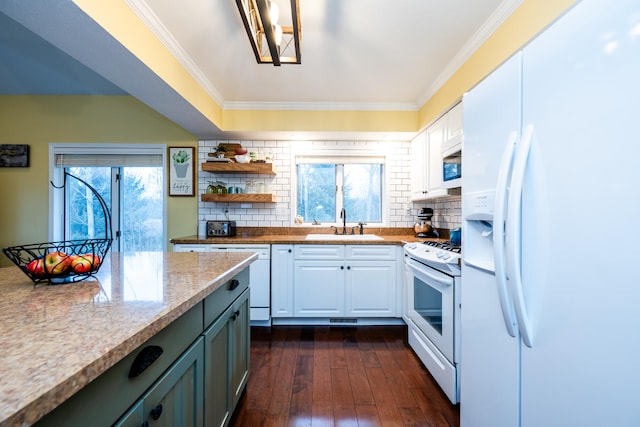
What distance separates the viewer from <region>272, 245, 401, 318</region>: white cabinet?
2.78 m

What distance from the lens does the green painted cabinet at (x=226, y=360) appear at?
44.3 inches

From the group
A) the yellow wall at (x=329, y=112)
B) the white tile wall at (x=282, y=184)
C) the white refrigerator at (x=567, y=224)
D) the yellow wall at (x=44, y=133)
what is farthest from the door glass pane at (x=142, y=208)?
the white refrigerator at (x=567, y=224)

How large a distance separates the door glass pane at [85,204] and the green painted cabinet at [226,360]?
114 inches

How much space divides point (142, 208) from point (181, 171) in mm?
705

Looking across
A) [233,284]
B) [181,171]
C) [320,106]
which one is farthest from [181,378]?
[181,171]

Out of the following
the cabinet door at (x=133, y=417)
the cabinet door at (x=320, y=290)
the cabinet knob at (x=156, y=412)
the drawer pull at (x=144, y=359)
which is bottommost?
the cabinet door at (x=320, y=290)

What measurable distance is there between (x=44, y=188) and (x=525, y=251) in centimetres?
467

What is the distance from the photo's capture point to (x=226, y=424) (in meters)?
1.32

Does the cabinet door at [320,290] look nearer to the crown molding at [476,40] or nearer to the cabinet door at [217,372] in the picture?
the cabinet door at [217,372]

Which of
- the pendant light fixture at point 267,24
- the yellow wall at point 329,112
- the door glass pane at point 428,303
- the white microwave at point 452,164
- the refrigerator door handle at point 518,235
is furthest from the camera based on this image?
the white microwave at point 452,164

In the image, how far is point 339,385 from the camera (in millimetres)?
1858

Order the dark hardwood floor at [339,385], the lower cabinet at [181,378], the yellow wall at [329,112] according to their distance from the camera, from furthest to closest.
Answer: the dark hardwood floor at [339,385] → the yellow wall at [329,112] → the lower cabinet at [181,378]

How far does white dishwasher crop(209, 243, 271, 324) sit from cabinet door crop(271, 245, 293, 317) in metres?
0.05

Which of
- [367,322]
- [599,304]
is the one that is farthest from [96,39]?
[367,322]
